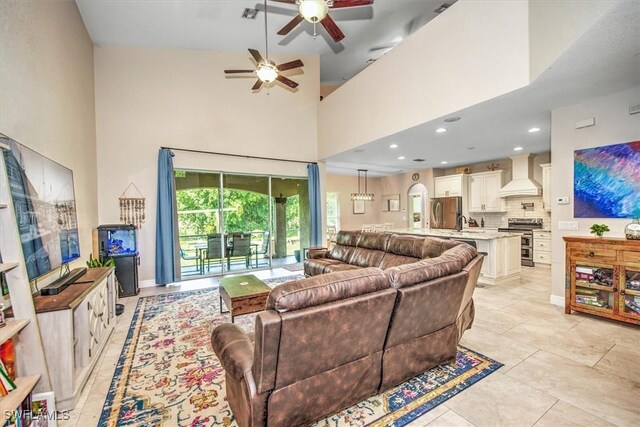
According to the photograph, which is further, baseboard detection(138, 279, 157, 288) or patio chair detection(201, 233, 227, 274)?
patio chair detection(201, 233, 227, 274)

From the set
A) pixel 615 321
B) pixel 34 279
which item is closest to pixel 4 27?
pixel 34 279

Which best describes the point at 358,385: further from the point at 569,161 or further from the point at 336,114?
the point at 336,114

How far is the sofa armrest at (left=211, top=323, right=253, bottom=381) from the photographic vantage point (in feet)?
4.75

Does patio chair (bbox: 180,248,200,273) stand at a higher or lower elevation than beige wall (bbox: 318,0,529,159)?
lower

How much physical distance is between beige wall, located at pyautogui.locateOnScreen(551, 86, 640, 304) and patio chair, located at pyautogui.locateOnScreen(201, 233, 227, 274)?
5.88 meters

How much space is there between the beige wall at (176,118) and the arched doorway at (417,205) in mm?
5095

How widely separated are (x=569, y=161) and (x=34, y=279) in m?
5.97

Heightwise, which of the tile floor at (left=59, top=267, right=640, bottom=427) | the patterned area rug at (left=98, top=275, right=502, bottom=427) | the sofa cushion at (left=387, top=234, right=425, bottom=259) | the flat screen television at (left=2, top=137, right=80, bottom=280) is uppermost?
the flat screen television at (left=2, top=137, right=80, bottom=280)

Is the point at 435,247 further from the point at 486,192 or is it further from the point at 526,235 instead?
the point at 486,192

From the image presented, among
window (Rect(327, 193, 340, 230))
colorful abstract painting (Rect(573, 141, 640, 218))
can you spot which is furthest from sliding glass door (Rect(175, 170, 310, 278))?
colorful abstract painting (Rect(573, 141, 640, 218))

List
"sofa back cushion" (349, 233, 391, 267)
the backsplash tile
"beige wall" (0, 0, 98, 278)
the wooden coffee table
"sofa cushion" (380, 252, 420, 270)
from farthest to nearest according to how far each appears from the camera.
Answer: the backsplash tile < "sofa back cushion" (349, 233, 391, 267) < "sofa cushion" (380, 252, 420, 270) < the wooden coffee table < "beige wall" (0, 0, 98, 278)

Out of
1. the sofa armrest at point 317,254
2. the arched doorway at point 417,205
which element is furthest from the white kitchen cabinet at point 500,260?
the arched doorway at point 417,205

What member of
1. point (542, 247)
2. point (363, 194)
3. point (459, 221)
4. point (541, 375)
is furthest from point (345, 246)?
point (363, 194)

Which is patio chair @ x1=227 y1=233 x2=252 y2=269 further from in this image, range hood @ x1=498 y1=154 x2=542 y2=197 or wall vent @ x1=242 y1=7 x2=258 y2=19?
range hood @ x1=498 y1=154 x2=542 y2=197
